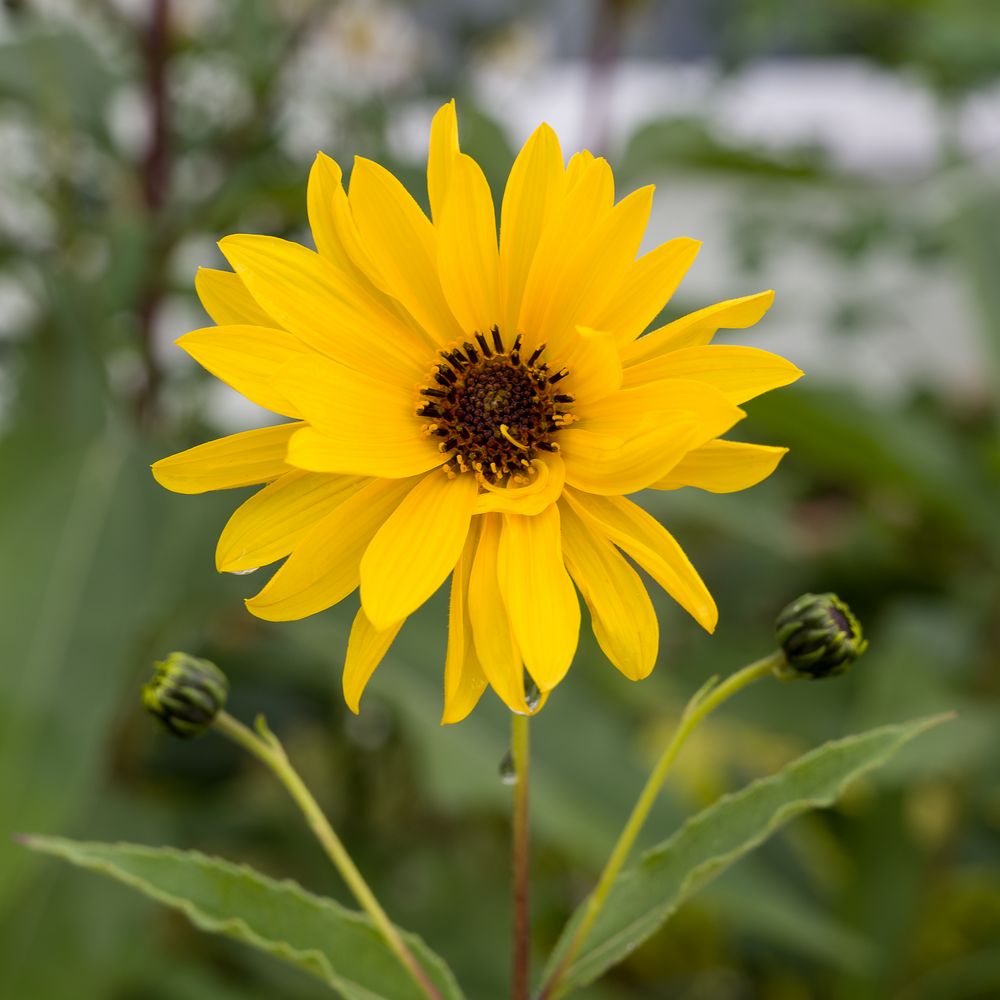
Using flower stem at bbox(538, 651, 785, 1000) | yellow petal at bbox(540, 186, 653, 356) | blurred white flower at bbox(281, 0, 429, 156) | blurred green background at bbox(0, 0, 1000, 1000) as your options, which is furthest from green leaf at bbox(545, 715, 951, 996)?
blurred white flower at bbox(281, 0, 429, 156)

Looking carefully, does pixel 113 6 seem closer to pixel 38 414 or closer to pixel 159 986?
pixel 38 414

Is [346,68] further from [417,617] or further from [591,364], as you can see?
[591,364]

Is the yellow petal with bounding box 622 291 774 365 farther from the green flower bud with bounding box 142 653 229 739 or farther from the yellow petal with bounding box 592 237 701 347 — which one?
the green flower bud with bounding box 142 653 229 739

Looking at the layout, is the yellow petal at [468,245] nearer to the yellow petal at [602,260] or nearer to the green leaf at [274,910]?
the yellow petal at [602,260]

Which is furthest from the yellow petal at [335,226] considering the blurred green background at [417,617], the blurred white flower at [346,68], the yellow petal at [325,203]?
the blurred white flower at [346,68]

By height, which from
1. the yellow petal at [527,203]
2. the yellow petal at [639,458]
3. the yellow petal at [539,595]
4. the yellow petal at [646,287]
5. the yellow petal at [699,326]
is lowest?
the yellow petal at [539,595]

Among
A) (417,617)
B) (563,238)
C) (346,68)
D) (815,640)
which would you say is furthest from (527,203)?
(346,68)
